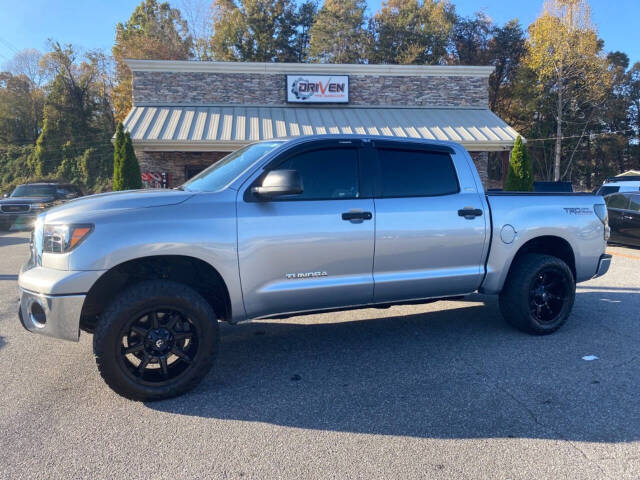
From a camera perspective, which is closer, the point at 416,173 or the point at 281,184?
the point at 281,184

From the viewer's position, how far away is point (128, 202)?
358 cm

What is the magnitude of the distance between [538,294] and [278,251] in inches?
113

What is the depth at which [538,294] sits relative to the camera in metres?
4.96

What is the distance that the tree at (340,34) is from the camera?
117ft

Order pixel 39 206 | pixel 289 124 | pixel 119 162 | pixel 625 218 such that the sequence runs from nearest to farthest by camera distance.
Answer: pixel 625 218 → pixel 119 162 → pixel 39 206 → pixel 289 124

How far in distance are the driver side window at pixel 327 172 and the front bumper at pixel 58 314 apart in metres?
1.83

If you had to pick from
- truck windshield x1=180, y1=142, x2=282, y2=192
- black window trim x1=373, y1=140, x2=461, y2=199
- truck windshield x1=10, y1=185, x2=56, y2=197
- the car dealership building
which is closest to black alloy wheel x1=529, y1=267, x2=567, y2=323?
black window trim x1=373, y1=140, x2=461, y2=199

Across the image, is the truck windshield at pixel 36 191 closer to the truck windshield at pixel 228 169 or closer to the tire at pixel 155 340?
the truck windshield at pixel 228 169

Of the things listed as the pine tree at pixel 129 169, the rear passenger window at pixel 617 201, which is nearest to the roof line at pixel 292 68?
the pine tree at pixel 129 169

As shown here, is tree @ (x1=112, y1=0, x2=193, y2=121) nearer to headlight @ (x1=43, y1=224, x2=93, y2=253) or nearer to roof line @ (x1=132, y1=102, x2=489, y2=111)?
roof line @ (x1=132, y1=102, x2=489, y2=111)

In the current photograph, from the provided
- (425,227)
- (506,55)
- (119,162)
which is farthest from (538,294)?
(506,55)

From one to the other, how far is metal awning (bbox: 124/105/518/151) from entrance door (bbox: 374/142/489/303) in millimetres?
10543

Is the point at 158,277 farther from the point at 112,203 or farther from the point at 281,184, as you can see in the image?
the point at 281,184

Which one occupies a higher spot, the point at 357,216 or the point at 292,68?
the point at 292,68
